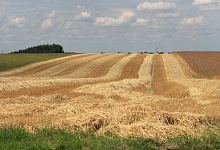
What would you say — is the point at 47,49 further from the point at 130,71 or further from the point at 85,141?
the point at 85,141

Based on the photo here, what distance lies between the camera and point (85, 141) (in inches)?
280

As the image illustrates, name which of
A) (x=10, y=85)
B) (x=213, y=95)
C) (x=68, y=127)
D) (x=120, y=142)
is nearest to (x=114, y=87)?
(x=213, y=95)

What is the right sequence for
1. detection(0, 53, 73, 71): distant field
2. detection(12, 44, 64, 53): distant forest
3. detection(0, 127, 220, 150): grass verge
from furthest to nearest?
detection(12, 44, 64, 53): distant forest, detection(0, 53, 73, 71): distant field, detection(0, 127, 220, 150): grass verge

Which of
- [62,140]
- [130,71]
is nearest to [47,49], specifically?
[130,71]

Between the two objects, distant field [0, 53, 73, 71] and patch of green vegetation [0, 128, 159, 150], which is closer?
patch of green vegetation [0, 128, 159, 150]

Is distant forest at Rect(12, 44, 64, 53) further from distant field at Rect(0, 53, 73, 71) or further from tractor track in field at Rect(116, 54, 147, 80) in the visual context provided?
tractor track in field at Rect(116, 54, 147, 80)

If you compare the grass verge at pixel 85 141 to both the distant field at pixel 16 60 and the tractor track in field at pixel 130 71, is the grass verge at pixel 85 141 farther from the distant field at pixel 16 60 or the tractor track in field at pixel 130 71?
the distant field at pixel 16 60

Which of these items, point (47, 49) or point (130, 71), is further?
point (47, 49)

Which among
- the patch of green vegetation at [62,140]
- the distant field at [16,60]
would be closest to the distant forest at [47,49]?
the distant field at [16,60]

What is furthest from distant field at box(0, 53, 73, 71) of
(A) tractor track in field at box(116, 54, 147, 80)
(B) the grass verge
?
(B) the grass verge

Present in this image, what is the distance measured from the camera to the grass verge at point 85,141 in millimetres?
6594

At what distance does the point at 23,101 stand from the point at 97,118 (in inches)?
A: 287

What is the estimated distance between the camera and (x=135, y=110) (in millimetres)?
9727

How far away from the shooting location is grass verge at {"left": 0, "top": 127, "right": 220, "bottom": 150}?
260 inches
